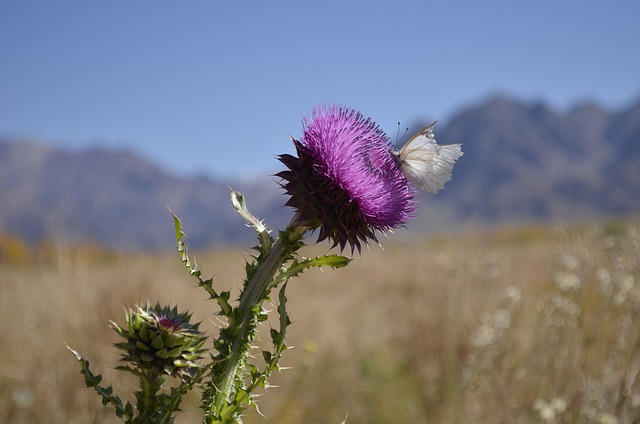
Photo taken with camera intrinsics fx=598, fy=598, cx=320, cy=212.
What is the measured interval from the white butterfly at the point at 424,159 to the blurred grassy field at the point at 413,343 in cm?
74

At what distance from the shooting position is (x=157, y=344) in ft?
6.39

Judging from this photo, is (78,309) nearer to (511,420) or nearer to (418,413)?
(418,413)

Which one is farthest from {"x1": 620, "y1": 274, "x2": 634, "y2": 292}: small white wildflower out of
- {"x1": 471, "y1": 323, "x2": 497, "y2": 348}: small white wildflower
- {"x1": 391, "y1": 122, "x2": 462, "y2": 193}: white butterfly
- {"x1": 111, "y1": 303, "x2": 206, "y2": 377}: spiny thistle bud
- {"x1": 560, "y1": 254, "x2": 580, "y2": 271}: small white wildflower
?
{"x1": 111, "y1": 303, "x2": 206, "y2": 377}: spiny thistle bud

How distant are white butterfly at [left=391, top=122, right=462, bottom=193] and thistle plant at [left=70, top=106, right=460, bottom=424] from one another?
36mm

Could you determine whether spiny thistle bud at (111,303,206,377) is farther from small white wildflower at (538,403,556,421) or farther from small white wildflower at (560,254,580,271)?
small white wildflower at (560,254,580,271)

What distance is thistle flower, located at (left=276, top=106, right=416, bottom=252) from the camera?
85.7 inches

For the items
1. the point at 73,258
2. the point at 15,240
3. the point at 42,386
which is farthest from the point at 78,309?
the point at 15,240

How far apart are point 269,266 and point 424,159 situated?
0.76 m

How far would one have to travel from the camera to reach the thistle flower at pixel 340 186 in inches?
85.7

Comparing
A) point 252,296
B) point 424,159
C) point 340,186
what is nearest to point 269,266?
point 252,296

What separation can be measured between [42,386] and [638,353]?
15.7 feet

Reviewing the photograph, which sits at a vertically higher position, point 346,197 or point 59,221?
point 59,221

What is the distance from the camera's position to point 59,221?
7.00 meters

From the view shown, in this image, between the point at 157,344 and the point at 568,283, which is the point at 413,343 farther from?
the point at 157,344
